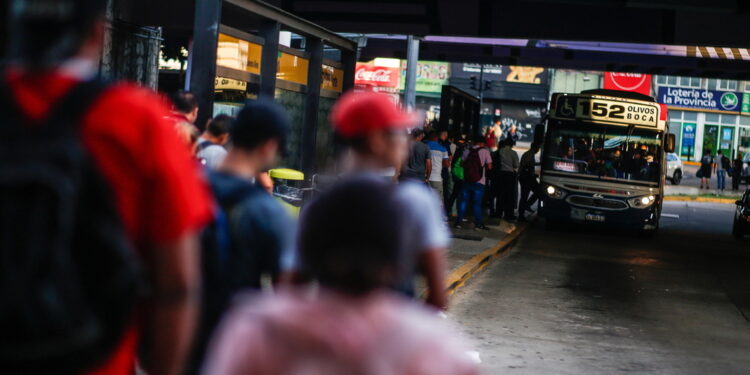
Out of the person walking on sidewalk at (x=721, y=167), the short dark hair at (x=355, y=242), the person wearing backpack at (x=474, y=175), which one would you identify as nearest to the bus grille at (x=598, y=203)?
the person wearing backpack at (x=474, y=175)

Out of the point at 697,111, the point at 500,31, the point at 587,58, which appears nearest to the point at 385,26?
the point at 500,31

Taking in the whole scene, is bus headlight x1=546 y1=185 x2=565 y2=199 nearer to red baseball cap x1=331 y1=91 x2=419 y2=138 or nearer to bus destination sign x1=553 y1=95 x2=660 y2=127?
bus destination sign x1=553 y1=95 x2=660 y2=127

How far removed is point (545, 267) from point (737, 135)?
Result: 57.1 meters

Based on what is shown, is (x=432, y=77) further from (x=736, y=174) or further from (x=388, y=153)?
(x=388, y=153)

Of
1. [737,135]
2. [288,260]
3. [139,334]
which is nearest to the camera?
[139,334]

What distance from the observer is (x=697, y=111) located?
224 ft

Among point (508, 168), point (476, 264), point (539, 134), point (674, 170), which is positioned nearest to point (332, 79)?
point (476, 264)

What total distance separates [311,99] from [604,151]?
348 inches

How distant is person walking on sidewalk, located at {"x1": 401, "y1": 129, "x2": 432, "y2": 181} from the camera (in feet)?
55.4

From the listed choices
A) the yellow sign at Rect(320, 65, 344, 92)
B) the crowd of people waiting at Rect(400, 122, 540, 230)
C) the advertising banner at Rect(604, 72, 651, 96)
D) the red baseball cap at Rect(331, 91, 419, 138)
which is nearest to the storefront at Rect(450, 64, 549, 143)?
the advertising banner at Rect(604, 72, 651, 96)

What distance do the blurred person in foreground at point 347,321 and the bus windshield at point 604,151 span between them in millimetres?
19729

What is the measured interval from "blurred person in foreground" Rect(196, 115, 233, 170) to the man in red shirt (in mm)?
3574

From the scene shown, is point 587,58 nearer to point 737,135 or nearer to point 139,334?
point 139,334

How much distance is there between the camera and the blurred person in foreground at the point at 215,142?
19.6 feet
